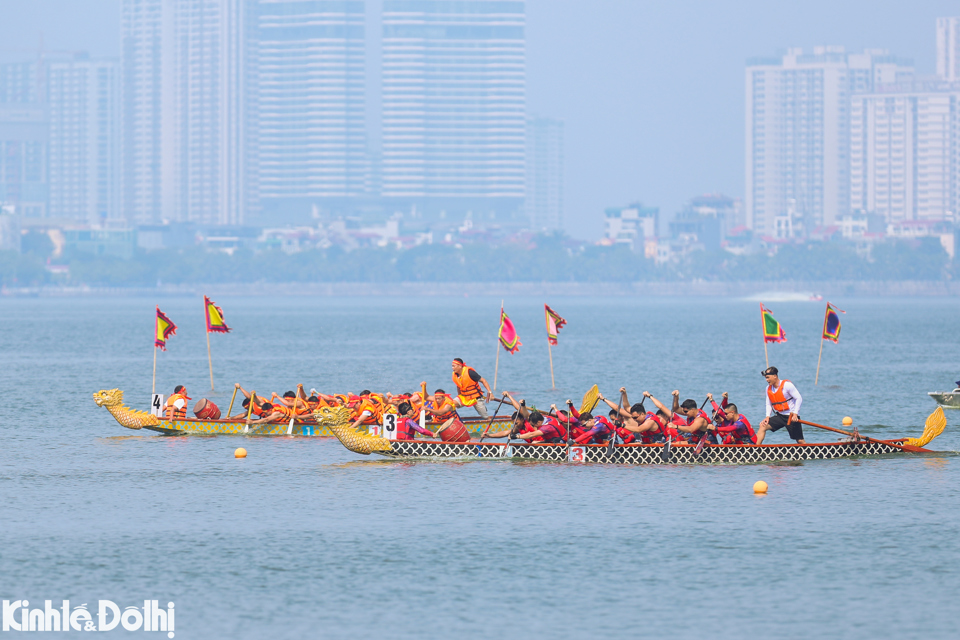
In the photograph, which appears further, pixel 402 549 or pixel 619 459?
pixel 619 459

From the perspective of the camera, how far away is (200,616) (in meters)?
24.5

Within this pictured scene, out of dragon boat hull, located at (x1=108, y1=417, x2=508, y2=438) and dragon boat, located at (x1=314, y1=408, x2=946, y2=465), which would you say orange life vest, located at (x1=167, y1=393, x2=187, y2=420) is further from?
dragon boat, located at (x1=314, y1=408, x2=946, y2=465)

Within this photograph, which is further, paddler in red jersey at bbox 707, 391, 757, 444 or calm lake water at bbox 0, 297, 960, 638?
paddler in red jersey at bbox 707, 391, 757, 444

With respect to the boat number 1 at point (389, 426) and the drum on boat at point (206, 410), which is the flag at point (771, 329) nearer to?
the boat number 1 at point (389, 426)

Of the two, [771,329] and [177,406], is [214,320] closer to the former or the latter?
[177,406]

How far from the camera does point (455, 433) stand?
1550 inches

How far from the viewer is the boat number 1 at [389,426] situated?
38781 millimetres

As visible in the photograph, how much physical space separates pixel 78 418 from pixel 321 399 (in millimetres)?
14011

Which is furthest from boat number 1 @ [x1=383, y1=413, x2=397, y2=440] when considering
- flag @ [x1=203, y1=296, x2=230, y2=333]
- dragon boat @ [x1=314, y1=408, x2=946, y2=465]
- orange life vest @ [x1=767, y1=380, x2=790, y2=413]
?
flag @ [x1=203, y1=296, x2=230, y2=333]

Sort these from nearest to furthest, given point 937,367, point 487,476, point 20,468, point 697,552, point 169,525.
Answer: point 697,552 → point 169,525 → point 487,476 → point 20,468 → point 937,367

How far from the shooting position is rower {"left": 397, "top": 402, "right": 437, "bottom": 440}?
39344 millimetres

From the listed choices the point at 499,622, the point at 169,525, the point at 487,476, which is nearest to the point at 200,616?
the point at 499,622

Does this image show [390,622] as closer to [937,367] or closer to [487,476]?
[487,476]

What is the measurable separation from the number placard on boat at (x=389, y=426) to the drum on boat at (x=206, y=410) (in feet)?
32.1
